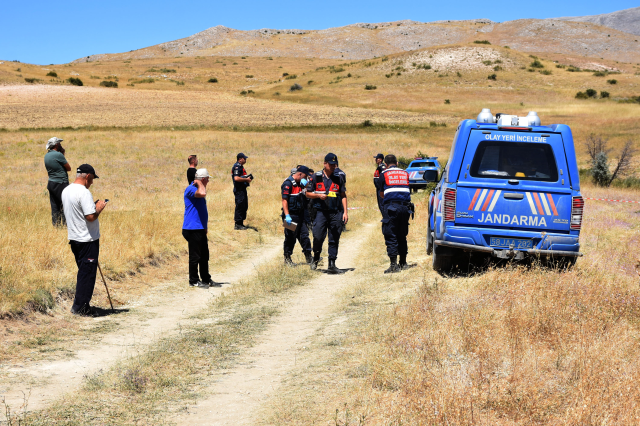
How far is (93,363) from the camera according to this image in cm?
→ 584

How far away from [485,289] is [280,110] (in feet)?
214

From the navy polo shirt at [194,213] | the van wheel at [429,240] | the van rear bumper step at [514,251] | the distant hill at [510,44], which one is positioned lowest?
the van wheel at [429,240]

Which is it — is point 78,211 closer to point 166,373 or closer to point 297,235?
point 166,373

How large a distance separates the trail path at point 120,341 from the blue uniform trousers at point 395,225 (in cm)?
286

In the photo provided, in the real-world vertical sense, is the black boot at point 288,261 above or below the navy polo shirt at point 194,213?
below

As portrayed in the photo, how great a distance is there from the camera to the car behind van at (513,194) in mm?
7855

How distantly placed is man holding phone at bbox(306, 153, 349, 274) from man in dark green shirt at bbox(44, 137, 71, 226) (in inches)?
197

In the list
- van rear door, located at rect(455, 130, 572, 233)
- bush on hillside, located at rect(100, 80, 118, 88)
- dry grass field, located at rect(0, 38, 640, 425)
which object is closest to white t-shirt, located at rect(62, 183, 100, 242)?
dry grass field, located at rect(0, 38, 640, 425)

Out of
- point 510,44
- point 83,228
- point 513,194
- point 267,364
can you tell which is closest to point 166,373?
point 267,364

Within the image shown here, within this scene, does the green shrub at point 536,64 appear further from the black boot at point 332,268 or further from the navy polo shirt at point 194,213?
the navy polo shirt at point 194,213

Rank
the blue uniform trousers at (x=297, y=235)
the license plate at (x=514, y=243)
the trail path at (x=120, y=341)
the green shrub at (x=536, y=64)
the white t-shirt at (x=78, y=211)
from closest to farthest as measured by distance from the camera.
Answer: the trail path at (x=120, y=341)
the white t-shirt at (x=78, y=211)
the license plate at (x=514, y=243)
the blue uniform trousers at (x=297, y=235)
the green shrub at (x=536, y=64)

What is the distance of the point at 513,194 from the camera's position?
25.9 feet

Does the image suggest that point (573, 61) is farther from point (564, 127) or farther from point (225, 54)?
point (564, 127)

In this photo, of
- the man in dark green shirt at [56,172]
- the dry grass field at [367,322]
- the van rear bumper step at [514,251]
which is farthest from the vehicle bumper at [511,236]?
the man in dark green shirt at [56,172]
